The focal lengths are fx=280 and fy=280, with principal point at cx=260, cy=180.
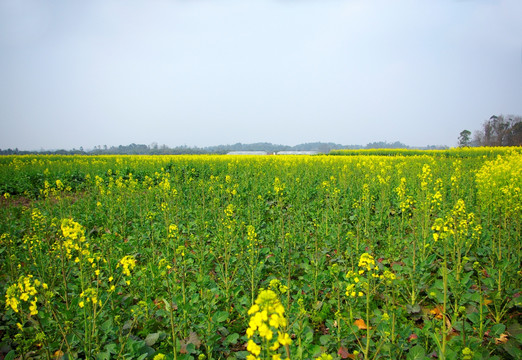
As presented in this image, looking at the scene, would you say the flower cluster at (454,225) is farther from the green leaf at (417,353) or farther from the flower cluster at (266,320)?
the flower cluster at (266,320)

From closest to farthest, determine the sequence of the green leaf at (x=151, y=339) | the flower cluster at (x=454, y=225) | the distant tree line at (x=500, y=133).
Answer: the green leaf at (x=151, y=339)
the flower cluster at (x=454, y=225)
the distant tree line at (x=500, y=133)

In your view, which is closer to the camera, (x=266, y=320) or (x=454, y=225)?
(x=266, y=320)

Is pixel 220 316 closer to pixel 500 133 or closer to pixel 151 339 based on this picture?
pixel 151 339

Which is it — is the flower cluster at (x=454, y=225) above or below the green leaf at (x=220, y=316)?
above

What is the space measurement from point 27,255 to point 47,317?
2540 millimetres

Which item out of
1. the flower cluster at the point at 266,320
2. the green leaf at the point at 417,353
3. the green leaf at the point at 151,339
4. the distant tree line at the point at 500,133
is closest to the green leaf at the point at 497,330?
the green leaf at the point at 417,353

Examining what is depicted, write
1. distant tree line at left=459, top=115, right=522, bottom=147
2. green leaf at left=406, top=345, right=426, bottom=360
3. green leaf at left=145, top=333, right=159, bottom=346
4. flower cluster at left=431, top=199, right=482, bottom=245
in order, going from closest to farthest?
green leaf at left=406, top=345, right=426, bottom=360 → green leaf at left=145, top=333, right=159, bottom=346 → flower cluster at left=431, top=199, right=482, bottom=245 → distant tree line at left=459, top=115, right=522, bottom=147

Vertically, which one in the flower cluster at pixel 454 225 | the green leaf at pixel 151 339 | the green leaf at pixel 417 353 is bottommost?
the green leaf at pixel 151 339

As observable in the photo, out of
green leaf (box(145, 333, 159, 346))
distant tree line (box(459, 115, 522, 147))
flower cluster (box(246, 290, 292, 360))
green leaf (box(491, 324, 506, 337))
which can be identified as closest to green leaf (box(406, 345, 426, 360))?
green leaf (box(491, 324, 506, 337))

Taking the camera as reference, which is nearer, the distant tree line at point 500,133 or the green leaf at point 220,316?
the green leaf at point 220,316

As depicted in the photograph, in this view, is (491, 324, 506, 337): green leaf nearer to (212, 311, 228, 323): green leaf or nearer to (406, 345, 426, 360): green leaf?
(406, 345, 426, 360): green leaf

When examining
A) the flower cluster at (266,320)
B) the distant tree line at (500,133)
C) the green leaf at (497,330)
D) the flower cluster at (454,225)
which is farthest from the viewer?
the distant tree line at (500,133)

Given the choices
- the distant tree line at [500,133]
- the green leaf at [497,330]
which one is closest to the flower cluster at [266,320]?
the green leaf at [497,330]

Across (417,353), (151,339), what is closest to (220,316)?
(151,339)
